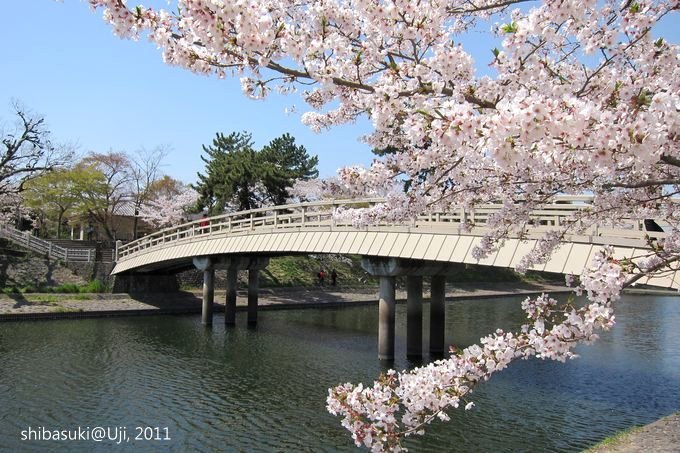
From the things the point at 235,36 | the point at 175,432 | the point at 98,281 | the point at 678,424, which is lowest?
the point at 175,432

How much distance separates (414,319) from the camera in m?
18.2

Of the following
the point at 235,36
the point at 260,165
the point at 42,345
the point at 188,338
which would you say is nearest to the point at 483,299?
the point at 260,165

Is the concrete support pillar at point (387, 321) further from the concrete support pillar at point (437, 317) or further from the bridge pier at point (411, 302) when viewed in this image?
the concrete support pillar at point (437, 317)

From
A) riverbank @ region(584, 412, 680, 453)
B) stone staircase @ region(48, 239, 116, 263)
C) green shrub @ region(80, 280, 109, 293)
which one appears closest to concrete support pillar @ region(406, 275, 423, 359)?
riverbank @ region(584, 412, 680, 453)

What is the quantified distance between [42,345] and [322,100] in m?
16.5

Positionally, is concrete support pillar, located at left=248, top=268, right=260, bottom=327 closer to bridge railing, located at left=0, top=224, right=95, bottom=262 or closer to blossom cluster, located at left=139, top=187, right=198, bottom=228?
bridge railing, located at left=0, top=224, right=95, bottom=262

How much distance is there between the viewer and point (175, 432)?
1068 cm

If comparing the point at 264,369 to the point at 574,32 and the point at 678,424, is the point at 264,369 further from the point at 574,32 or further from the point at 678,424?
the point at 574,32

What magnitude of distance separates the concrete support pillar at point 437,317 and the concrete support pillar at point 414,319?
0.80m

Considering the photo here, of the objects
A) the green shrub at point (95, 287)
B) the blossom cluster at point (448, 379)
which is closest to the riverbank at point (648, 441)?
the blossom cluster at point (448, 379)

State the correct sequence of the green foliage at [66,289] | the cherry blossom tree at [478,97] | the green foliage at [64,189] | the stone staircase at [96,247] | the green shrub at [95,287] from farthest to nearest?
the green foliage at [64,189] < the stone staircase at [96,247] < the green shrub at [95,287] < the green foliage at [66,289] < the cherry blossom tree at [478,97]

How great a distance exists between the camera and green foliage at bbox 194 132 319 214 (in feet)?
111

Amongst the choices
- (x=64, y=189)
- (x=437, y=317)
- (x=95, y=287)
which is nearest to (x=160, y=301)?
(x=95, y=287)

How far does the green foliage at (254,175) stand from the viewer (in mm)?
33750
